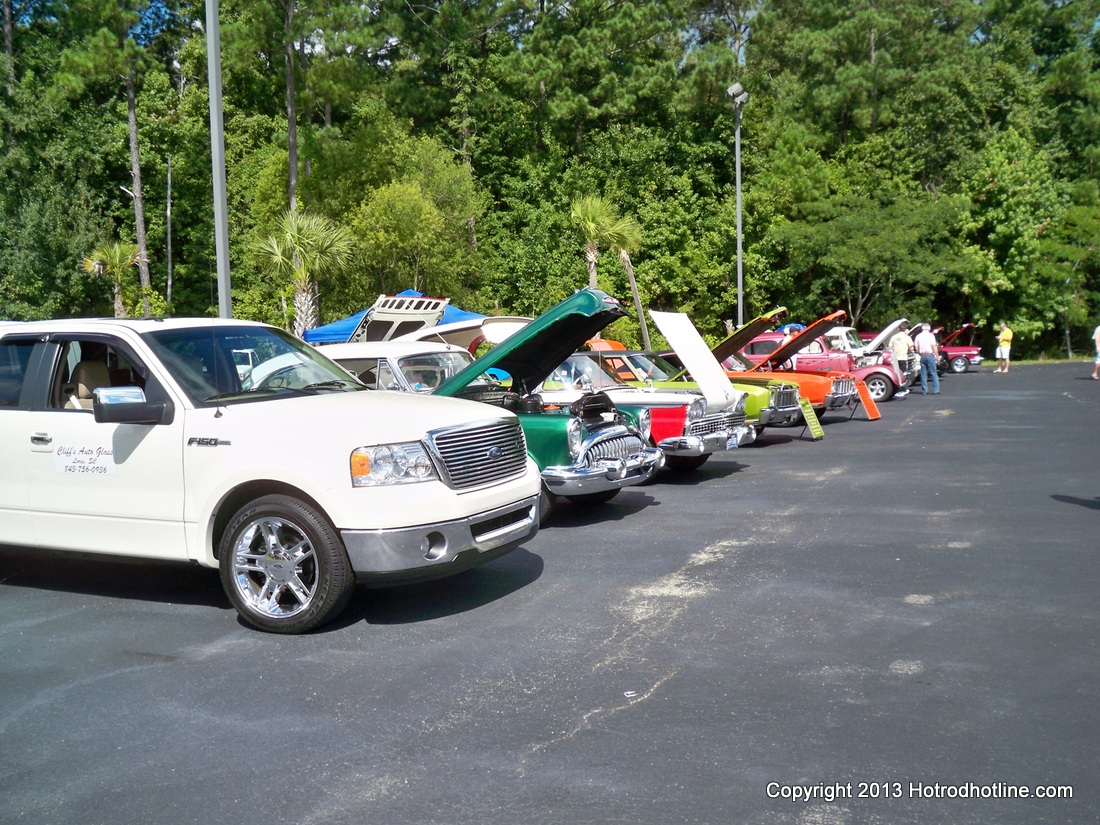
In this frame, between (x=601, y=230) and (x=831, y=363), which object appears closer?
(x=831, y=363)

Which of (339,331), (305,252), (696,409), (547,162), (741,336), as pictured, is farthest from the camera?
(547,162)

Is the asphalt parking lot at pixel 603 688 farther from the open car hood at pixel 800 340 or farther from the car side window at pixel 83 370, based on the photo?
the open car hood at pixel 800 340

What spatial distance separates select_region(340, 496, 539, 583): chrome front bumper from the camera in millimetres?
5773


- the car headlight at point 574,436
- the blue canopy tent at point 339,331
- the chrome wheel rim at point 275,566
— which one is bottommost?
the chrome wheel rim at point 275,566

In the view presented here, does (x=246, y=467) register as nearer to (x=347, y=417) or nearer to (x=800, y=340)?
(x=347, y=417)

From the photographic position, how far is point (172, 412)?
20.6 ft

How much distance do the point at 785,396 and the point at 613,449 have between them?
6.51 meters

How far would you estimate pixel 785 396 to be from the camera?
605 inches

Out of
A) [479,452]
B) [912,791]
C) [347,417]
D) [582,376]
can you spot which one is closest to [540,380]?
[582,376]

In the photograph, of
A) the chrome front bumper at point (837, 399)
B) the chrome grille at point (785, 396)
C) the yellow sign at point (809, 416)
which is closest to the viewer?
the chrome grille at point (785, 396)

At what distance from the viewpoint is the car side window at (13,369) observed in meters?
6.91

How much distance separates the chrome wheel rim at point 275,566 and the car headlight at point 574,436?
3442 mm

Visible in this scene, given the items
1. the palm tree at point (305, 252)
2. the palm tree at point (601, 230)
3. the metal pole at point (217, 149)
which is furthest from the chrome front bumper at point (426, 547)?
the palm tree at point (601, 230)

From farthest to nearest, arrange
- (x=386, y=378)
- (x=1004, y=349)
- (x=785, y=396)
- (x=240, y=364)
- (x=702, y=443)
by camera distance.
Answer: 1. (x=1004, y=349)
2. (x=785, y=396)
3. (x=702, y=443)
4. (x=386, y=378)
5. (x=240, y=364)
